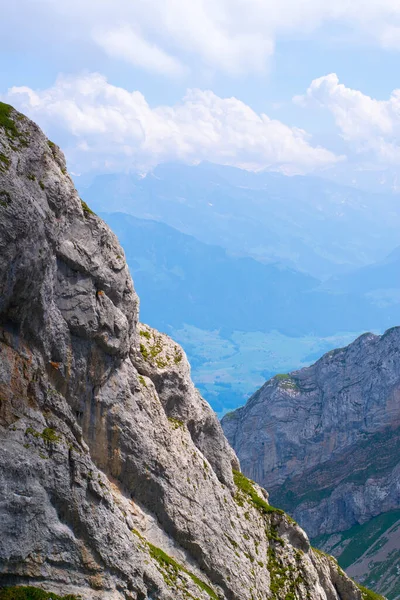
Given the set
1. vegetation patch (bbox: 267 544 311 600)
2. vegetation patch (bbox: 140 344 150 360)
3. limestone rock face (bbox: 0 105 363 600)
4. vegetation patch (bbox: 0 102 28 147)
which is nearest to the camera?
limestone rock face (bbox: 0 105 363 600)

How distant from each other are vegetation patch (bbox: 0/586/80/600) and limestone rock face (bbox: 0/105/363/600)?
35 centimetres

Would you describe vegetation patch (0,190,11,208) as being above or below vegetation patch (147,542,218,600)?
above

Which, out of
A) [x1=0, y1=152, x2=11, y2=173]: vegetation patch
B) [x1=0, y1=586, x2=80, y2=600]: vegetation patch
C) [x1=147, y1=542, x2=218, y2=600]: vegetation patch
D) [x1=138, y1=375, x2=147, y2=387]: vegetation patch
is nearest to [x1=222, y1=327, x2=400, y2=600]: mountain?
[x1=147, y1=542, x2=218, y2=600]: vegetation patch

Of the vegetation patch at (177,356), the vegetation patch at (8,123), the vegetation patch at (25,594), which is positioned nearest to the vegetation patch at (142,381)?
the vegetation patch at (177,356)

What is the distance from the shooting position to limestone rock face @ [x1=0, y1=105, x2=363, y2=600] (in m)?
25.4

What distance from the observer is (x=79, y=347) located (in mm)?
32219

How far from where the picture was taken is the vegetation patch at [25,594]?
22.9 m

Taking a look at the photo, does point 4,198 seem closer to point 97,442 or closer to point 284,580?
point 97,442

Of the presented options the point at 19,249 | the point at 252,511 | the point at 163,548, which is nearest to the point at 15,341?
the point at 19,249

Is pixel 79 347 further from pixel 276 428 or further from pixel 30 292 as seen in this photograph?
pixel 276 428

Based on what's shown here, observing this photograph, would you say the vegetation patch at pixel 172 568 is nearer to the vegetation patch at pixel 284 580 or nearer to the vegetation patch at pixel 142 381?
the vegetation patch at pixel 284 580

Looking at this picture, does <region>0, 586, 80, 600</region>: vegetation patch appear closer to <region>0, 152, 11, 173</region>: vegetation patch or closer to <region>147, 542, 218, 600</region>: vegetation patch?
<region>147, 542, 218, 600</region>: vegetation patch

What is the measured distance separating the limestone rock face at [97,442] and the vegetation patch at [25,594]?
1.14 feet

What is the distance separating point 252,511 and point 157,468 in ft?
43.2
